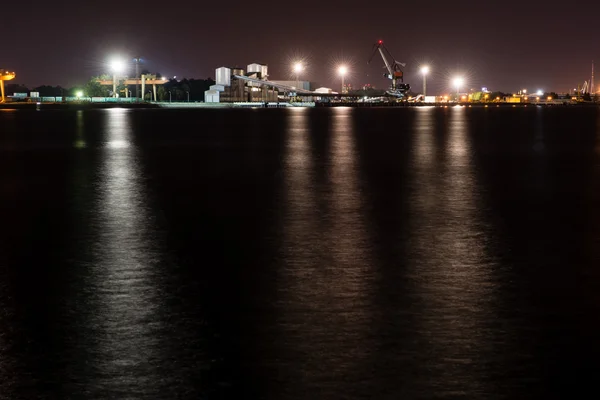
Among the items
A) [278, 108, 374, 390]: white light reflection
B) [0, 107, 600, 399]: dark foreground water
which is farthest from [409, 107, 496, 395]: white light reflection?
[278, 108, 374, 390]: white light reflection

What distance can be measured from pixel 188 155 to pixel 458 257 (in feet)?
114

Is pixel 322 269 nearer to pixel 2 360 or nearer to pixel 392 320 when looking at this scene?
pixel 392 320

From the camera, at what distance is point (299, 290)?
15.2m

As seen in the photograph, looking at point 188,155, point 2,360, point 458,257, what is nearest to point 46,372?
point 2,360

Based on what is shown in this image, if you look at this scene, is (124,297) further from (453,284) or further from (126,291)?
(453,284)

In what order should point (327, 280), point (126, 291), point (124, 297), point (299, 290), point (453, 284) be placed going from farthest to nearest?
point (327, 280) < point (453, 284) < point (299, 290) < point (126, 291) < point (124, 297)

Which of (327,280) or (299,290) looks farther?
(327,280)

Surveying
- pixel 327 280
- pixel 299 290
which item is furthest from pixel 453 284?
pixel 299 290

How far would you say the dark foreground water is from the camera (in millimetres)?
10617

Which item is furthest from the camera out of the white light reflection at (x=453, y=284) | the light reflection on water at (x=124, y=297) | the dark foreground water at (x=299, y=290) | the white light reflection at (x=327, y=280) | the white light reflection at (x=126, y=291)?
the white light reflection at (x=327, y=280)

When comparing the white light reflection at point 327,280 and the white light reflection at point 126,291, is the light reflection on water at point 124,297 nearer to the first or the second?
the white light reflection at point 126,291

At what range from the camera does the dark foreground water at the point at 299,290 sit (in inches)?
418

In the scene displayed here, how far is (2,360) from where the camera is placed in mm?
11141

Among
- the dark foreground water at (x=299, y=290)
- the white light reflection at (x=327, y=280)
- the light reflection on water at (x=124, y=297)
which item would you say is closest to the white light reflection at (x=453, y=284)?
the dark foreground water at (x=299, y=290)
